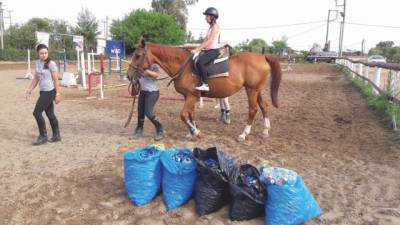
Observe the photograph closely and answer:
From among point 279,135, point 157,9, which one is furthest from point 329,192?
point 157,9

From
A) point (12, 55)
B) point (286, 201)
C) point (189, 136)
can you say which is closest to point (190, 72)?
point (189, 136)

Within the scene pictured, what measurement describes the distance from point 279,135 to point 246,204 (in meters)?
3.46

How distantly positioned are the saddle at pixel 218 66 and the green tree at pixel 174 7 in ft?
181

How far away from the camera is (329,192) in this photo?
3.86 metres

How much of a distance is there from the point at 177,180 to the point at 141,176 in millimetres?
395

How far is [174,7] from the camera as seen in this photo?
58.8 m

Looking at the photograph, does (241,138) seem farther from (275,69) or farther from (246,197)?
(246,197)

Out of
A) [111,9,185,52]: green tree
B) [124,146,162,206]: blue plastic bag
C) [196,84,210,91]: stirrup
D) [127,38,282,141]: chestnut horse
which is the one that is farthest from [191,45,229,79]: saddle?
[111,9,185,52]: green tree

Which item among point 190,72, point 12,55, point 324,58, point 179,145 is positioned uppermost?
point 324,58

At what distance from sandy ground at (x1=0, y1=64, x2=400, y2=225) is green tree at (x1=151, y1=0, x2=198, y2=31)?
173 feet

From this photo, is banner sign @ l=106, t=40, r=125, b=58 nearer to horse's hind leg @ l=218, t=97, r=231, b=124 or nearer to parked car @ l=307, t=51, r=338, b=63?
horse's hind leg @ l=218, t=97, r=231, b=124

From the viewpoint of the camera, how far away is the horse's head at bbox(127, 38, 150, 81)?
5711 millimetres

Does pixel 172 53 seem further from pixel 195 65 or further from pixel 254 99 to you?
pixel 254 99

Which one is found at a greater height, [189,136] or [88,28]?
[88,28]
